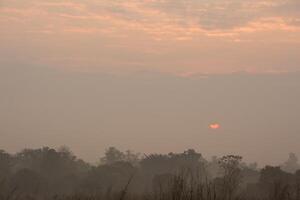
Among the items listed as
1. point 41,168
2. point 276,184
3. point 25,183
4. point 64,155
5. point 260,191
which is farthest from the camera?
point 64,155

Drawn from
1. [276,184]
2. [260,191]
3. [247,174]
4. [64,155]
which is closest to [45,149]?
[64,155]

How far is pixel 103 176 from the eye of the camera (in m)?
55.7

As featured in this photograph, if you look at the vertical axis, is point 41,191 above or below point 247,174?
below

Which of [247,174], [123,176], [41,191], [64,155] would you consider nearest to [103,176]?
[123,176]

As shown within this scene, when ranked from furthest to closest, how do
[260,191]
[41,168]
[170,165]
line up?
1. [170,165]
2. [41,168]
3. [260,191]

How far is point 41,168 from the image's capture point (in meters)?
63.1

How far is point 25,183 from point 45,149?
24262mm

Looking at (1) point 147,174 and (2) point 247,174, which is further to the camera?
(2) point 247,174

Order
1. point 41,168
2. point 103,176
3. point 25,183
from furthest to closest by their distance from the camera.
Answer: point 41,168
point 103,176
point 25,183

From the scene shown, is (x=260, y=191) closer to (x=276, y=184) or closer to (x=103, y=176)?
(x=103, y=176)

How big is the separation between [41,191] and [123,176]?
12561 mm

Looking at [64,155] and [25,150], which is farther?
[25,150]

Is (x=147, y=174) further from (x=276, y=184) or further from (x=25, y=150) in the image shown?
(x=276, y=184)

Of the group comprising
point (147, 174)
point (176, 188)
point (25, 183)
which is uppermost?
point (147, 174)
